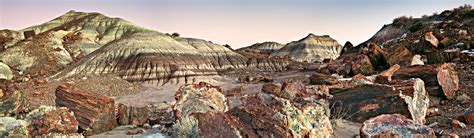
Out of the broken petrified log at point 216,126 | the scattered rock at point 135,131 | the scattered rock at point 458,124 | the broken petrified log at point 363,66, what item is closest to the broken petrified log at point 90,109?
the scattered rock at point 135,131

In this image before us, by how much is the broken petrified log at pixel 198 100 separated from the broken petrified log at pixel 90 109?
4.49ft

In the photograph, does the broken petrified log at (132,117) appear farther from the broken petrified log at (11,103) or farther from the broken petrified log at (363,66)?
the broken petrified log at (363,66)

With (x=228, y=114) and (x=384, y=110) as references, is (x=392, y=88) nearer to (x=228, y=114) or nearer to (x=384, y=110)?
(x=384, y=110)

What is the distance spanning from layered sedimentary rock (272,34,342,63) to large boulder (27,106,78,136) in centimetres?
6781

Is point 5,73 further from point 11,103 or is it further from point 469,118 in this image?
point 469,118

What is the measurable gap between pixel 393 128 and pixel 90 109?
511cm

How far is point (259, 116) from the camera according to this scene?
4.75 m

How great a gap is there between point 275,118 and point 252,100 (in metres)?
2.18

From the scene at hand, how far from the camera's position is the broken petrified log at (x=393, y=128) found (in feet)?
15.7

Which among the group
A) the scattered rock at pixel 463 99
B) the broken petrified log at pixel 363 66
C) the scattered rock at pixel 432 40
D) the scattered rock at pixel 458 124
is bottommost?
the scattered rock at pixel 458 124

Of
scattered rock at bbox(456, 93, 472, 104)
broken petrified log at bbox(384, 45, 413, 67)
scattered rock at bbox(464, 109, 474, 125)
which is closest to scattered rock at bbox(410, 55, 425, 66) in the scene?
broken petrified log at bbox(384, 45, 413, 67)

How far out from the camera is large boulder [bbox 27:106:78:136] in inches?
241

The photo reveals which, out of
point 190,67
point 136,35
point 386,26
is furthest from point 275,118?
point 386,26

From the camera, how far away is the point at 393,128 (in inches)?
194
